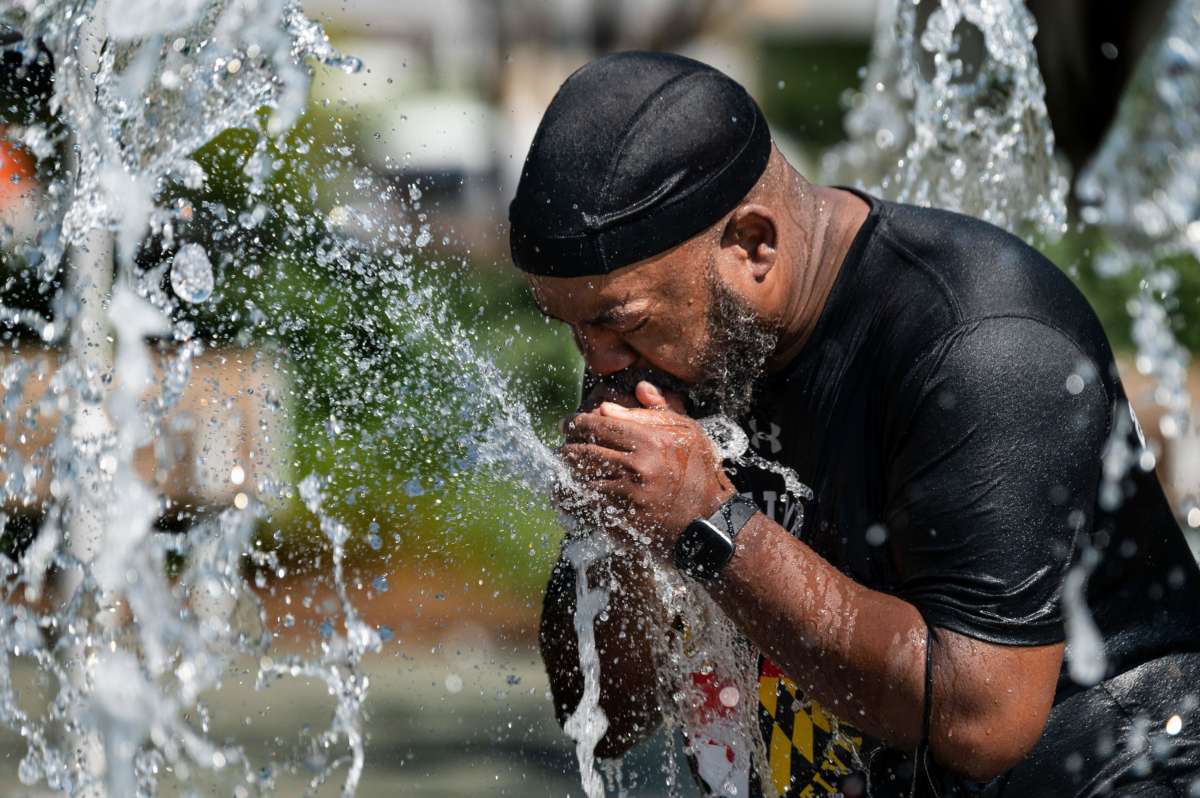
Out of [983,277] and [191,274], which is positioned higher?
[983,277]

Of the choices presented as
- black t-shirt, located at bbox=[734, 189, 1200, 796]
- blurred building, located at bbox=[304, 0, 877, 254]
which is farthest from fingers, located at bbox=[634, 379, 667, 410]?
blurred building, located at bbox=[304, 0, 877, 254]

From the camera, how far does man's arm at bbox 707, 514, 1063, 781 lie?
2164 millimetres

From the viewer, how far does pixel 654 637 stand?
9.37ft

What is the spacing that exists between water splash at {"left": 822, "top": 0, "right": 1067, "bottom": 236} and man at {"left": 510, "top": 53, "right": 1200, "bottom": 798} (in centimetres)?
226

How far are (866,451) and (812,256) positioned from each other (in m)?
0.35

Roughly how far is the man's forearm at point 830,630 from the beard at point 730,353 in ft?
1.08

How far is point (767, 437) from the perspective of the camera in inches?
103

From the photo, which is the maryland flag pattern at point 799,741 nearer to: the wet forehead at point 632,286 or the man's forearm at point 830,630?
the man's forearm at point 830,630

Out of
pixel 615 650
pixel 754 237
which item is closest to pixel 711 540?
pixel 754 237

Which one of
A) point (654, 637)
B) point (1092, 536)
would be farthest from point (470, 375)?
point (1092, 536)

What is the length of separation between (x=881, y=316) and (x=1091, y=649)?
Answer: 601 millimetres

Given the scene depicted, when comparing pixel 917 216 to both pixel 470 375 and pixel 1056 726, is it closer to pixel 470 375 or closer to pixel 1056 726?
pixel 1056 726

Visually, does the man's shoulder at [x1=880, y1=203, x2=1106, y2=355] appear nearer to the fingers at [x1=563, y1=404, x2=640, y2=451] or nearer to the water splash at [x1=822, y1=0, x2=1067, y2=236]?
the fingers at [x1=563, y1=404, x2=640, y2=451]

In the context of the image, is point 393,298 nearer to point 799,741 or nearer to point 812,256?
point 812,256
